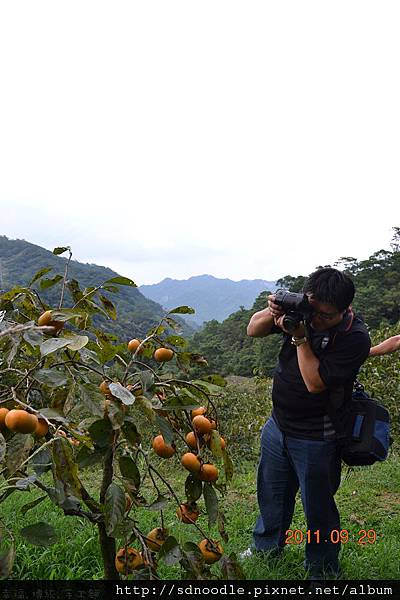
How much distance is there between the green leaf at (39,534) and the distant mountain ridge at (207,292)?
114731 millimetres

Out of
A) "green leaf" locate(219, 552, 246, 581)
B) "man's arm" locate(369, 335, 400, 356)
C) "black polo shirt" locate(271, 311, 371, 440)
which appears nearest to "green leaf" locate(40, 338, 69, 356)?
"green leaf" locate(219, 552, 246, 581)

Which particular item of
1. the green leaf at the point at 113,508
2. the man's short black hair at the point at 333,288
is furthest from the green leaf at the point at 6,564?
the man's short black hair at the point at 333,288

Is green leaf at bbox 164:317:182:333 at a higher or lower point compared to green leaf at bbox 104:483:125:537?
higher

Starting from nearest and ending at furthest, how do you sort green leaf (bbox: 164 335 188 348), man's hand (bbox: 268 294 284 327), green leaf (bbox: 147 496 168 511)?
green leaf (bbox: 147 496 168 511) → green leaf (bbox: 164 335 188 348) → man's hand (bbox: 268 294 284 327)

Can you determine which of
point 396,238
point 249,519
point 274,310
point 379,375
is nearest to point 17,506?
point 249,519

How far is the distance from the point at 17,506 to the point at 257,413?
4.16 metres

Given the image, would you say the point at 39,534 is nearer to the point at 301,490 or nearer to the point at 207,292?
the point at 301,490

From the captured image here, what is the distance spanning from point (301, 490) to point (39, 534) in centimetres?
132

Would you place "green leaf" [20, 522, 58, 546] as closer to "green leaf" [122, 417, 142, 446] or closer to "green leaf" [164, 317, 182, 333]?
"green leaf" [122, 417, 142, 446]

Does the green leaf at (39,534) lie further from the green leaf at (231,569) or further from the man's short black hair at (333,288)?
the man's short black hair at (333,288)

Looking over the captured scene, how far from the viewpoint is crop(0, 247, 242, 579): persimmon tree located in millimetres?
993

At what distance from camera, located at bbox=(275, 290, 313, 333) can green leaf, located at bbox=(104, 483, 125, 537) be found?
945mm

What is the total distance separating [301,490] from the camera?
211 cm

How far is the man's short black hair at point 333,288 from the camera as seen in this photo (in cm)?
184
